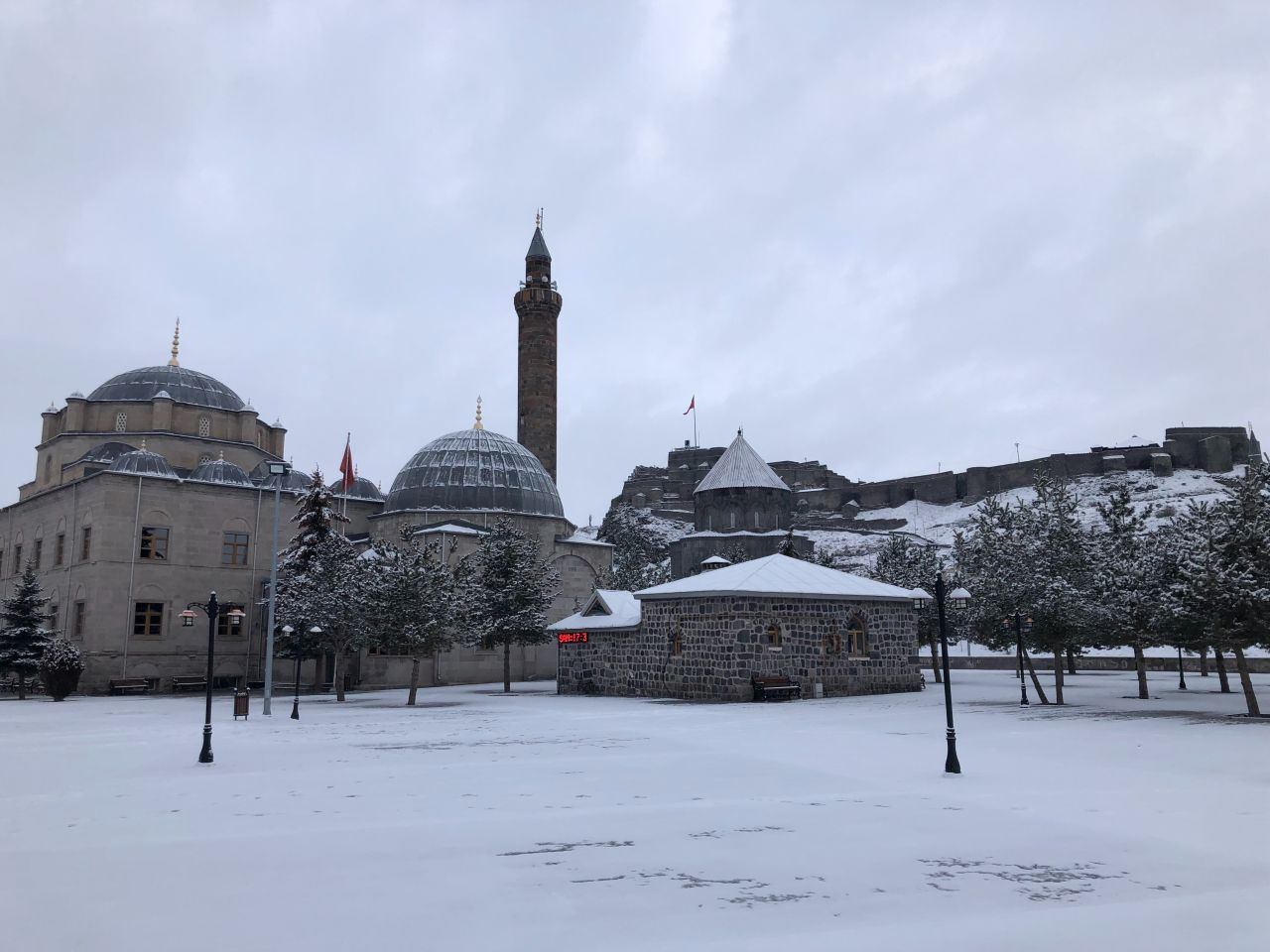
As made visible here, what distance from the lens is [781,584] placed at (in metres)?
26.5

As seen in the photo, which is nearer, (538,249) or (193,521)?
(193,521)

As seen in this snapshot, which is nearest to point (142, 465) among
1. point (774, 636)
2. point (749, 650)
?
point (749, 650)

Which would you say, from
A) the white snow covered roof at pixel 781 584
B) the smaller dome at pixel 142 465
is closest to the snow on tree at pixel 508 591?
the white snow covered roof at pixel 781 584

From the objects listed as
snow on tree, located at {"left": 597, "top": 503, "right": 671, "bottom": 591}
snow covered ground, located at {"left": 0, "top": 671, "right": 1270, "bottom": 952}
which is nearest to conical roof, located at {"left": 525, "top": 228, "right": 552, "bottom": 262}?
snow on tree, located at {"left": 597, "top": 503, "right": 671, "bottom": 591}

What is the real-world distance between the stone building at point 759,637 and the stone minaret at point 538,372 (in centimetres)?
2716

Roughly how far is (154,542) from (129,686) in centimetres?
611

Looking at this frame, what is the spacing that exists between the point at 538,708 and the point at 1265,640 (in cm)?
1719

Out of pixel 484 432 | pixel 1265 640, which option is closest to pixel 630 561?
pixel 484 432

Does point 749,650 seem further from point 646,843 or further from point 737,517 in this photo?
point 737,517

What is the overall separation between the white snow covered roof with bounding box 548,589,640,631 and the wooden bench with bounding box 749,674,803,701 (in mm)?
5852

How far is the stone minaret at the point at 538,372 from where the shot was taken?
56.8m

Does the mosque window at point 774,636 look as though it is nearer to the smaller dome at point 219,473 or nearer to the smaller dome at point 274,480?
the smaller dome at point 274,480

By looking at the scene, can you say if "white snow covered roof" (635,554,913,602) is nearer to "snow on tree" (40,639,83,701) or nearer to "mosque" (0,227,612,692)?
"mosque" (0,227,612,692)

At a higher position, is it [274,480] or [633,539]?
[633,539]
